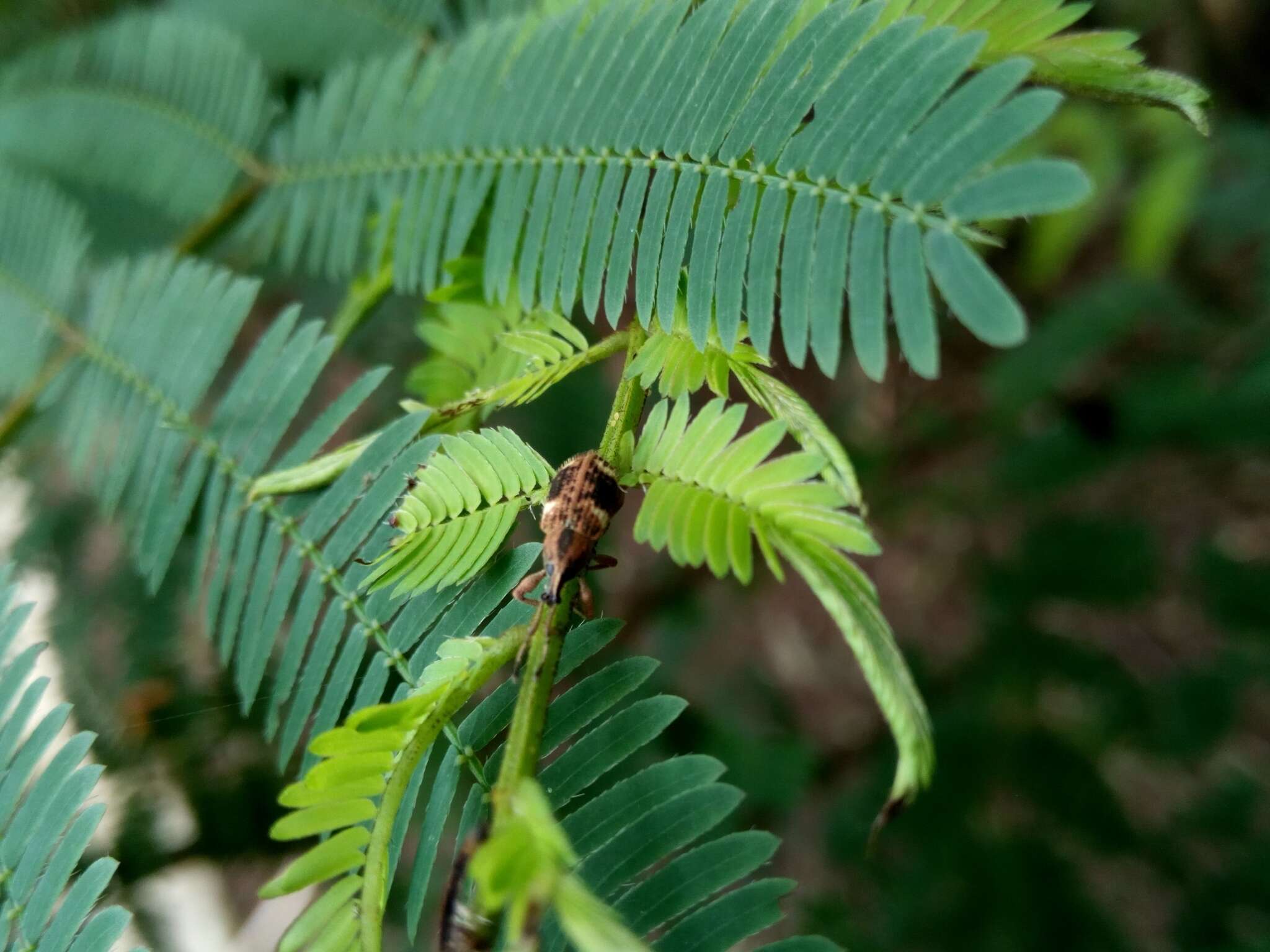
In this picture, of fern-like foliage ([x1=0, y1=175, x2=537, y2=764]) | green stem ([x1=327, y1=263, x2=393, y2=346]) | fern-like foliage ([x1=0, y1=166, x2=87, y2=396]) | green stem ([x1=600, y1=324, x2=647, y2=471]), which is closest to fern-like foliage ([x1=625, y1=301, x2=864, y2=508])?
green stem ([x1=600, y1=324, x2=647, y2=471])

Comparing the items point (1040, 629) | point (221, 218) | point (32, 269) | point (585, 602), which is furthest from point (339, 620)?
point (1040, 629)

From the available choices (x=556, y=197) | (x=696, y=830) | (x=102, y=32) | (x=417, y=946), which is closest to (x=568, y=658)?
(x=696, y=830)

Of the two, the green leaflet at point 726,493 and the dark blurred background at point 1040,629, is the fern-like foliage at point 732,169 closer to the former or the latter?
the green leaflet at point 726,493

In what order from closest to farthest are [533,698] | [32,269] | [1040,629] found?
[533,698] → [32,269] → [1040,629]

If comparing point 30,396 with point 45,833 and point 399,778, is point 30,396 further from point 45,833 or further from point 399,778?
point 399,778

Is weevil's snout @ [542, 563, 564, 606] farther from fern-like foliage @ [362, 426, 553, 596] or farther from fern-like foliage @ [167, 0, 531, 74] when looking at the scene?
fern-like foliage @ [167, 0, 531, 74]
